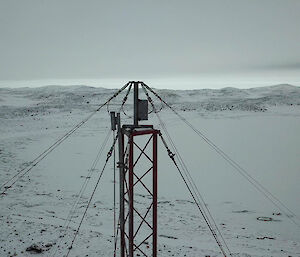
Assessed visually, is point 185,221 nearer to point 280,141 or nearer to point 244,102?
point 280,141

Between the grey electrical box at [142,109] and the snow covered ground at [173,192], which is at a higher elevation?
the grey electrical box at [142,109]

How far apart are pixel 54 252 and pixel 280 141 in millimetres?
28851

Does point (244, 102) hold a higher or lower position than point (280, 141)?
higher

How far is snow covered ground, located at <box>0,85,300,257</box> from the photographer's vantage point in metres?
12.3

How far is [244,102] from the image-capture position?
224ft

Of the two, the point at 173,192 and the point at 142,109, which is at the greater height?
the point at 142,109

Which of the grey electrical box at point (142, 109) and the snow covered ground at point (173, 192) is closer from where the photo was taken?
the grey electrical box at point (142, 109)

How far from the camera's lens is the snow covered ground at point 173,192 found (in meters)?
12.3

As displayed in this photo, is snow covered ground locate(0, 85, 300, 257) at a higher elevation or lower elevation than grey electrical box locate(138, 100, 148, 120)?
lower

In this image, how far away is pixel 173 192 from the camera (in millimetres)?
18734

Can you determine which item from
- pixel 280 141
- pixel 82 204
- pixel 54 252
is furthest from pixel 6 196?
pixel 280 141

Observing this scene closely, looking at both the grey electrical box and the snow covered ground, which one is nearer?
the grey electrical box

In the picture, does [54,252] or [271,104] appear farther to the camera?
[271,104]

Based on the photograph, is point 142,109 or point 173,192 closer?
point 142,109
